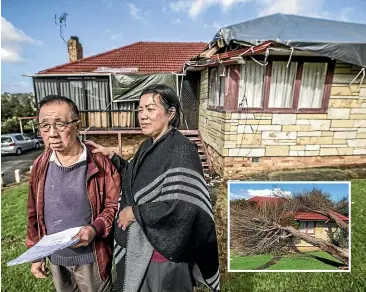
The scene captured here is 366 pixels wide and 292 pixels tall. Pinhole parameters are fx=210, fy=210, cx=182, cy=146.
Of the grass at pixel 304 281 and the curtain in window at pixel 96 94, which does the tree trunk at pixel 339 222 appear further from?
the curtain in window at pixel 96 94

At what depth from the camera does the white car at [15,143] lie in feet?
35.6

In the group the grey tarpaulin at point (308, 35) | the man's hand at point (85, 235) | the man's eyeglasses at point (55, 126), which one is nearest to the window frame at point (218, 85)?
the grey tarpaulin at point (308, 35)

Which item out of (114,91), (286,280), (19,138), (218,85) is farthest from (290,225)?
(19,138)

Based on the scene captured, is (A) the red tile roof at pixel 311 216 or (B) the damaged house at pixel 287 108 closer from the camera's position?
(A) the red tile roof at pixel 311 216

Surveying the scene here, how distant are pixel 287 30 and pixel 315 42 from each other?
660 mm

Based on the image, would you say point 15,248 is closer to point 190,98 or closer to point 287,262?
point 287,262

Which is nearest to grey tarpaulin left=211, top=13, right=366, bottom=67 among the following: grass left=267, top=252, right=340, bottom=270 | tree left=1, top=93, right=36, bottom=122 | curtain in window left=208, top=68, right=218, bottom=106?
curtain in window left=208, top=68, right=218, bottom=106

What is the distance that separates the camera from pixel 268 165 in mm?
4469

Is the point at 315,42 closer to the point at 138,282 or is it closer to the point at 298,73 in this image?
the point at 298,73

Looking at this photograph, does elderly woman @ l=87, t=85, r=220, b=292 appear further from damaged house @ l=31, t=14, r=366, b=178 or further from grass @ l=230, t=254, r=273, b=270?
damaged house @ l=31, t=14, r=366, b=178

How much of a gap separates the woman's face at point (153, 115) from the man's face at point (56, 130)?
0.42 meters

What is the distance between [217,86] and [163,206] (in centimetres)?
443

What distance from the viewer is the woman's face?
1140 mm

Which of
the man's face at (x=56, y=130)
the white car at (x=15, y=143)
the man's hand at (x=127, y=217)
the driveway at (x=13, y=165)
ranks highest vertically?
the man's face at (x=56, y=130)
